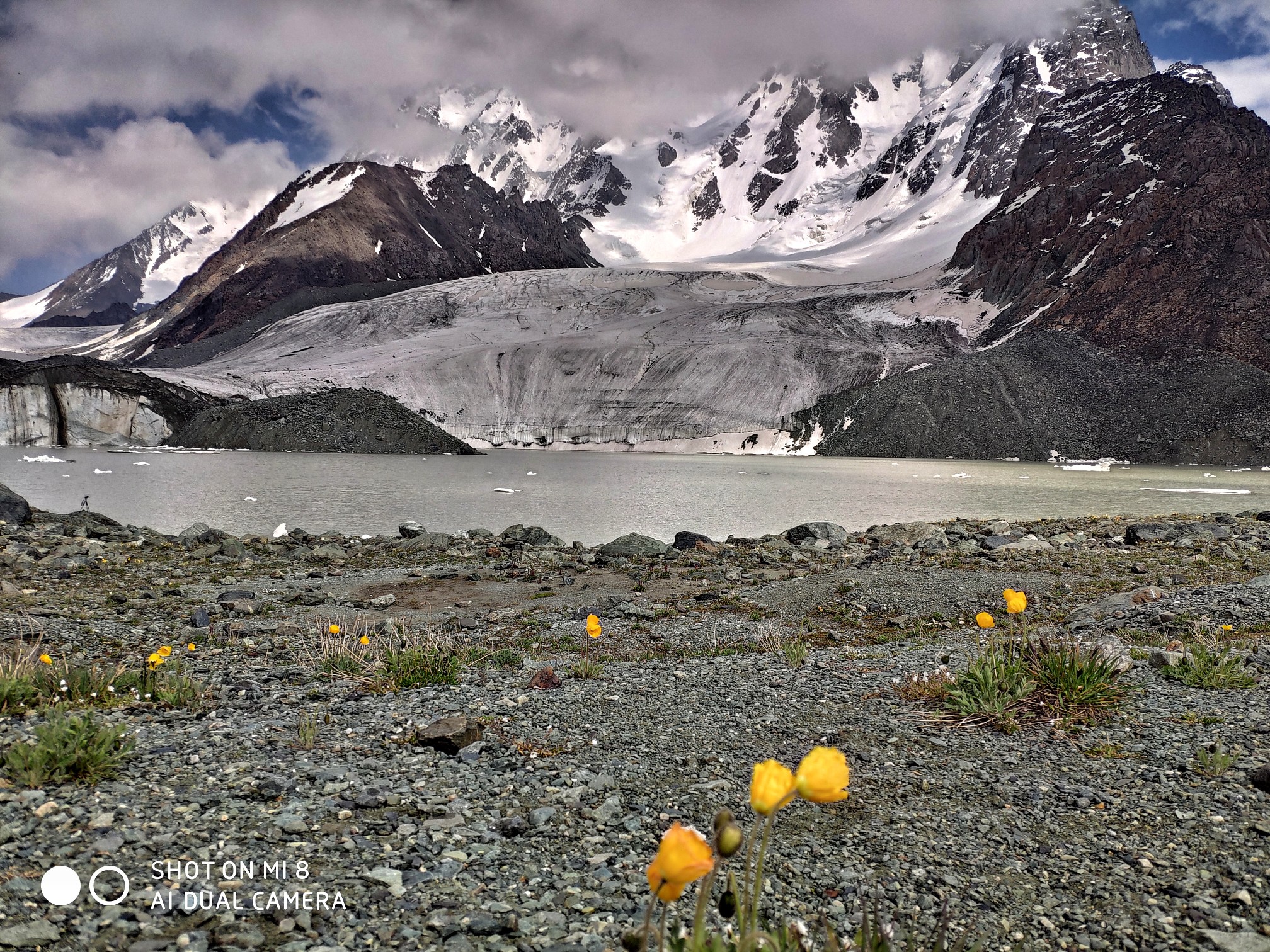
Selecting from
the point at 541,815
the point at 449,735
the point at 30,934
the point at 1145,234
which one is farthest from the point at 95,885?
the point at 1145,234

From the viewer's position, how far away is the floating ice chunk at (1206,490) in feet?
173

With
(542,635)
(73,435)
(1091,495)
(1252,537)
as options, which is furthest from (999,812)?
(73,435)

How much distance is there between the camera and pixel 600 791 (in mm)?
5000

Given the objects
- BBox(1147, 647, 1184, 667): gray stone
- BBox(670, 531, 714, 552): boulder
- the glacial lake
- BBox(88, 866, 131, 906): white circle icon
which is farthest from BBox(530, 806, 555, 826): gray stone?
the glacial lake

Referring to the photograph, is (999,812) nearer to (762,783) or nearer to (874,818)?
(874,818)

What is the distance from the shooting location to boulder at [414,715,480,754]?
567 centimetres

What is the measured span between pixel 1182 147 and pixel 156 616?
17890 centimetres

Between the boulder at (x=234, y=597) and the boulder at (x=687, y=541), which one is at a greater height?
the boulder at (x=234, y=597)

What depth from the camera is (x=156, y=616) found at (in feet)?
40.5

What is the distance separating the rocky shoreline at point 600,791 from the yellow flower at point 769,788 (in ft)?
6.11

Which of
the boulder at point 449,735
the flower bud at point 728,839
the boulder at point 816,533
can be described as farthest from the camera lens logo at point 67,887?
the boulder at point 816,533

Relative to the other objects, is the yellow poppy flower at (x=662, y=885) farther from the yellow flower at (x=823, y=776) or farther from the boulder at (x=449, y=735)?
the boulder at (x=449, y=735)

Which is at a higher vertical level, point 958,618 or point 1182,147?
point 1182,147

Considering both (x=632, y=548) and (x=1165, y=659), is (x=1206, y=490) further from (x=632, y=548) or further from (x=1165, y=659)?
(x=1165, y=659)
